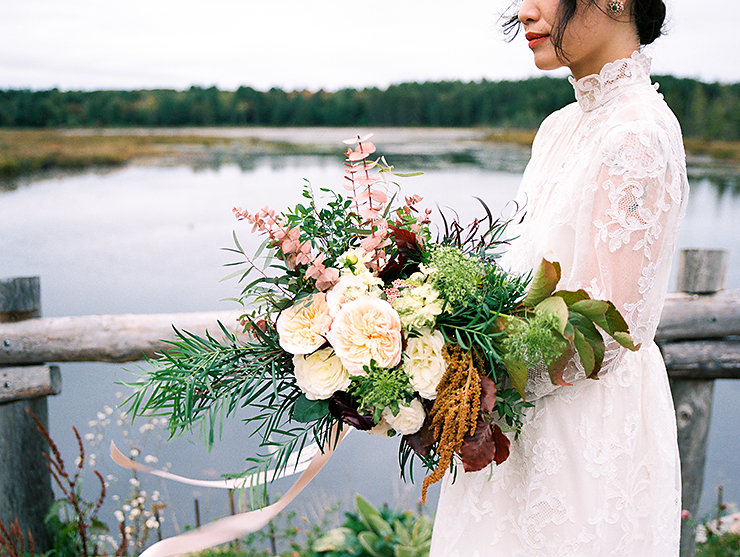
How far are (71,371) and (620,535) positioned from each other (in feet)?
13.0

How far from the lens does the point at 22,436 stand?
2318mm

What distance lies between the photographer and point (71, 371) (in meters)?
4.04

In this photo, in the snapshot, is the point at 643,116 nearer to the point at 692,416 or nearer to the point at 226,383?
the point at 226,383

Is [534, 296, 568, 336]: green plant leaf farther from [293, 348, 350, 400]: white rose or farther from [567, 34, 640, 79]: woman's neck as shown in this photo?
[567, 34, 640, 79]: woman's neck

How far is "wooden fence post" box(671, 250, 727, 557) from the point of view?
2335mm

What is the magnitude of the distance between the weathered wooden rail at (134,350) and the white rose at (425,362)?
4.74ft

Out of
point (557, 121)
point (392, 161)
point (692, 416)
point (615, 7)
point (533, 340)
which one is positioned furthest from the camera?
point (392, 161)

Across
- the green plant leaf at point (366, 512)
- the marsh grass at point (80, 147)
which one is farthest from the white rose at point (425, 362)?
the marsh grass at point (80, 147)

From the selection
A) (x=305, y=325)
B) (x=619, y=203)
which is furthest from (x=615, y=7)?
(x=305, y=325)

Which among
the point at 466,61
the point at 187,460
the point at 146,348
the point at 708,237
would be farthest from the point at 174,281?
the point at 708,237

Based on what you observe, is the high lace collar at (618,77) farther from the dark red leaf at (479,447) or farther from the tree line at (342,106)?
the tree line at (342,106)

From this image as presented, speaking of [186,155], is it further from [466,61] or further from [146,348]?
[466,61]

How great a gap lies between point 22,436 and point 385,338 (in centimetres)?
215

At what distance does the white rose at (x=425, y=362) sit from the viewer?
2.72 ft
